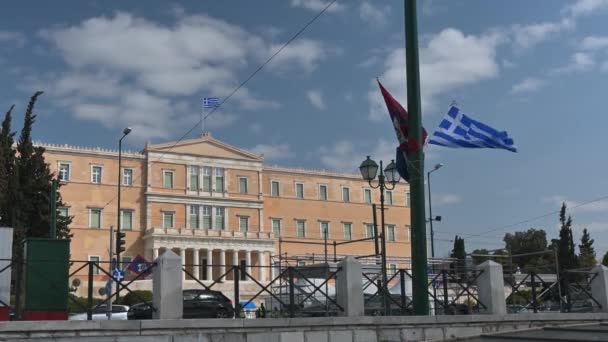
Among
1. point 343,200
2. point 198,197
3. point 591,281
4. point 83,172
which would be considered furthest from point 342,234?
point 591,281

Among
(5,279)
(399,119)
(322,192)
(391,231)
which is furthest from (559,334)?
(391,231)

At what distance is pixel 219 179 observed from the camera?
8269 centimetres

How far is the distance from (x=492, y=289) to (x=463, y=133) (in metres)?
3.52

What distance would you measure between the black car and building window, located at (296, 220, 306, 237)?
6136 centimetres

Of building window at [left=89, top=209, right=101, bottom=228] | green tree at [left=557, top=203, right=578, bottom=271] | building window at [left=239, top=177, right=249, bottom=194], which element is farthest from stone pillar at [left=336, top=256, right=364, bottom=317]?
building window at [left=239, top=177, right=249, bottom=194]

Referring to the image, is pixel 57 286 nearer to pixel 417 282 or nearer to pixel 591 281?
pixel 417 282

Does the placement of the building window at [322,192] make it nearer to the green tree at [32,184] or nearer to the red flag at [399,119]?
the green tree at [32,184]

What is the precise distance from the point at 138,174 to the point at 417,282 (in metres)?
67.2

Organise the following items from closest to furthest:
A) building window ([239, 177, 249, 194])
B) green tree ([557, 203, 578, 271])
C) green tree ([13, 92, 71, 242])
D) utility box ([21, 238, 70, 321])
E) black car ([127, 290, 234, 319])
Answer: utility box ([21, 238, 70, 321]), black car ([127, 290, 234, 319]), green tree ([13, 92, 71, 242]), green tree ([557, 203, 578, 271]), building window ([239, 177, 249, 194])

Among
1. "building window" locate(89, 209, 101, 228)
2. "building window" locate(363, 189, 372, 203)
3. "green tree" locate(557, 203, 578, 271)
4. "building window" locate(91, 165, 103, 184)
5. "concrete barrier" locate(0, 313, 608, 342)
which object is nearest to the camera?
"concrete barrier" locate(0, 313, 608, 342)

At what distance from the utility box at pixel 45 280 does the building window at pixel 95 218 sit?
2509 inches

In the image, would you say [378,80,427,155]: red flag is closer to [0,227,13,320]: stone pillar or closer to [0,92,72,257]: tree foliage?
[0,227,13,320]: stone pillar

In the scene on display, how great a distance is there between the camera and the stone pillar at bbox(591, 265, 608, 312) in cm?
1669

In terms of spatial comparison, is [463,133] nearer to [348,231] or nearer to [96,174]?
[96,174]
